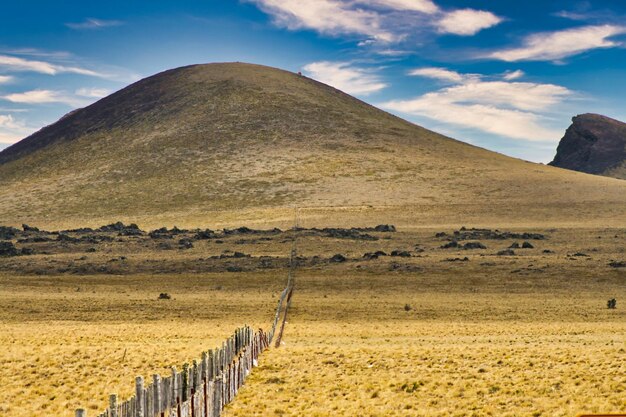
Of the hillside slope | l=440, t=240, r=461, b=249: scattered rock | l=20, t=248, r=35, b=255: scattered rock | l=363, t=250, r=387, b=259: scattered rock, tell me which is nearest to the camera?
l=363, t=250, r=387, b=259: scattered rock

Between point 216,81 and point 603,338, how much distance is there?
16691 cm

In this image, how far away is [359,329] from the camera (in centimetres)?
3650

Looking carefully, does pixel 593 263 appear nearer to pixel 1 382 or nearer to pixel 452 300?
pixel 452 300

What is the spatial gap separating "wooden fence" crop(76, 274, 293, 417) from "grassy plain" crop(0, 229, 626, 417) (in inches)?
32.6

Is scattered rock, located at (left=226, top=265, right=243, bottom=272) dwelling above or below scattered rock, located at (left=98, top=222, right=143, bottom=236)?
below

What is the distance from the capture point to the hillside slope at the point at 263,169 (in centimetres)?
10494

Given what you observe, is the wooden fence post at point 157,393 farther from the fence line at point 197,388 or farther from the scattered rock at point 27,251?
the scattered rock at point 27,251

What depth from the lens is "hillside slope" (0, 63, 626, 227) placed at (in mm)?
104938

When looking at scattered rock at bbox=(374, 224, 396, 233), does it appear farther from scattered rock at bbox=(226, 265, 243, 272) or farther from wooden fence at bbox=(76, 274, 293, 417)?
wooden fence at bbox=(76, 274, 293, 417)

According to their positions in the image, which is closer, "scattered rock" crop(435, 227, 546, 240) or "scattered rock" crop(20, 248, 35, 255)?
"scattered rock" crop(20, 248, 35, 255)

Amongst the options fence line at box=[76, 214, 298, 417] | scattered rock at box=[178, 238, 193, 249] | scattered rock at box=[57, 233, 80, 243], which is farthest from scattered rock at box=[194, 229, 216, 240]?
fence line at box=[76, 214, 298, 417]

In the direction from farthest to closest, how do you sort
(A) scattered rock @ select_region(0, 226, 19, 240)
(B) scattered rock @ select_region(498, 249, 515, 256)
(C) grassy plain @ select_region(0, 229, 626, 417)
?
(A) scattered rock @ select_region(0, 226, 19, 240) < (B) scattered rock @ select_region(498, 249, 515, 256) < (C) grassy plain @ select_region(0, 229, 626, 417)

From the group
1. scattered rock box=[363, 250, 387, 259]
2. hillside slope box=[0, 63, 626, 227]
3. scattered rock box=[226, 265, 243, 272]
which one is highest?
hillside slope box=[0, 63, 626, 227]

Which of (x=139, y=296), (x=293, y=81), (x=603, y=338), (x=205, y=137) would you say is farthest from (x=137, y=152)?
(x=603, y=338)
